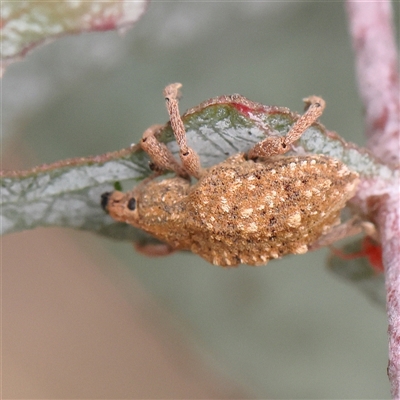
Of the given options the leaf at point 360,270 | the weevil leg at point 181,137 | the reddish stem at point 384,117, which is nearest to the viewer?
the reddish stem at point 384,117

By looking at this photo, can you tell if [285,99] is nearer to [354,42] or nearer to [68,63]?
[354,42]

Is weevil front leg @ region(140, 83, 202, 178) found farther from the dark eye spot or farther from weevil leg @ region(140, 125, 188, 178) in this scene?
the dark eye spot

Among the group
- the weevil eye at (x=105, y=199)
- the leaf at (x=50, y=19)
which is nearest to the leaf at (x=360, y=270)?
the weevil eye at (x=105, y=199)

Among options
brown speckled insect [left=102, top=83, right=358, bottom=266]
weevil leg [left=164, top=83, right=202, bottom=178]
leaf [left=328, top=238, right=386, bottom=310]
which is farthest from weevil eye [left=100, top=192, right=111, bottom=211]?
leaf [left=328, top=238, right=386, bottom=310]

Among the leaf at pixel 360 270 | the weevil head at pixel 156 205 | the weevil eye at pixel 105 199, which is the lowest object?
the leaf at pixel 360 270

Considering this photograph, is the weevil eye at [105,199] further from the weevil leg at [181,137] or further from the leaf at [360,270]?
the leaf at [360,270]

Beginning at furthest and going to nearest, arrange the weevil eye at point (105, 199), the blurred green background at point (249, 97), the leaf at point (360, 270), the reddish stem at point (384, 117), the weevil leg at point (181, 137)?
the blurred green background at point (249, 97) → the leaf at point (360, 270) → the weevil eye at point (105, 199) → the weevil leg at point (181, 137) → the reddish stem at point (384, 117)

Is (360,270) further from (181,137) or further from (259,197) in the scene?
(181,137)
